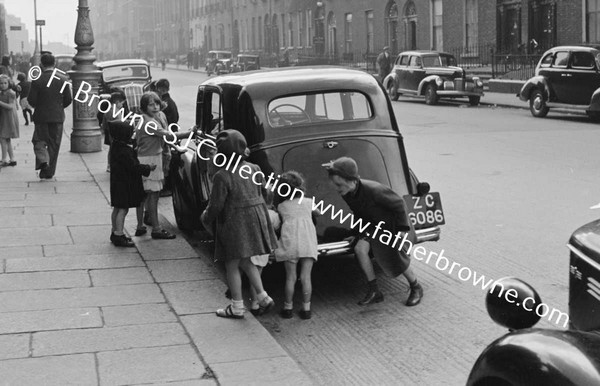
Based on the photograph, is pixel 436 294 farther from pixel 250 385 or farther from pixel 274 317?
pixel 250 385

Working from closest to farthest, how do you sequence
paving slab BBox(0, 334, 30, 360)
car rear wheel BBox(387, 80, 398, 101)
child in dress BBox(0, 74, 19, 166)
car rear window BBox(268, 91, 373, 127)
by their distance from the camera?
paving slab BBox(0, 334, 30, 360) < car rear window BBox(268, 91, 373, 127) < child in dress BBox(0, 74, 19, 166) < car rear wheel BBox(387, 80, 398, 101)

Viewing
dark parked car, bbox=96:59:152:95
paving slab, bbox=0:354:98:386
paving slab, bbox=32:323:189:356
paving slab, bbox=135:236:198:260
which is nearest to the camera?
paving slab, bbox=0:354:98:386

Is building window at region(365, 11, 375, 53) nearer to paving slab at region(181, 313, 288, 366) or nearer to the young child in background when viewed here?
the young child in background

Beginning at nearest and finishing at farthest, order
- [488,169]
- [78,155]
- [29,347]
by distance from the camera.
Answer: [29,347] → [488,169] → [78,155]

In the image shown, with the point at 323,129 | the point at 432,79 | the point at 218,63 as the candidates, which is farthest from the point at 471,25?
the point at 323,129

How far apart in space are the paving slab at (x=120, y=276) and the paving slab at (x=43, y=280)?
0.28ft

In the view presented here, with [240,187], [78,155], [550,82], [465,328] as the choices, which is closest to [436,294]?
[465,328]

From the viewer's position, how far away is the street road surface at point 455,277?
592 centimetres

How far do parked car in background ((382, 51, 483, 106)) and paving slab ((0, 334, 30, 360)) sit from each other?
82.8ft


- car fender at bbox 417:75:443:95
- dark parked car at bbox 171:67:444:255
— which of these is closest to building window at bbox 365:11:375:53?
car fender at bbox 417:75:443:95

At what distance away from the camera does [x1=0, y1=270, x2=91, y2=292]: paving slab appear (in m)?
7.38

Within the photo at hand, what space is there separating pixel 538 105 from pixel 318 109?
17.9 meters

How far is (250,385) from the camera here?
512cm

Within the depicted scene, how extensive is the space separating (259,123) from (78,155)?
1027 cm
